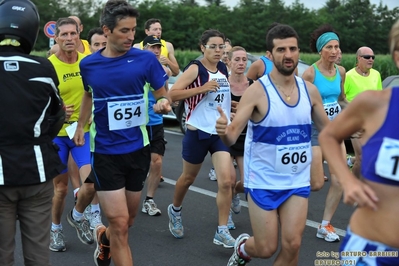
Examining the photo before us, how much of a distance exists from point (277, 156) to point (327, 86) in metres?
2.70

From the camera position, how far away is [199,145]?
673 centimetres

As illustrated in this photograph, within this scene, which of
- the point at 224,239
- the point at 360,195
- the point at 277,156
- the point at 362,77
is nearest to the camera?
the point at 360,195

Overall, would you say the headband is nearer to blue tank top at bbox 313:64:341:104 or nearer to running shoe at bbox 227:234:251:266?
blue tank top at bbox 313:64:341:104

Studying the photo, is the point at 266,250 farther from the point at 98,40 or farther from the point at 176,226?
the point at 98,40

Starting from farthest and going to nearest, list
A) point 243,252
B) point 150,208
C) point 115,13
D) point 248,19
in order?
point 248,19
point 150,208
point 243,252
point 115,13

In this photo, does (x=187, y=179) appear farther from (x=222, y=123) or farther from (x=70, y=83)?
(x=222, y=123)

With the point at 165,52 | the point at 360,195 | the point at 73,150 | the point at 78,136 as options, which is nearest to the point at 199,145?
the point at 73,150

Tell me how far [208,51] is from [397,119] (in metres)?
4.08

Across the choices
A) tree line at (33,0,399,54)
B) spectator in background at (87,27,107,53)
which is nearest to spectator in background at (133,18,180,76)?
spectator in background at (87,27,107,53)

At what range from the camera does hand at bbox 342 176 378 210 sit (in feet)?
9.64

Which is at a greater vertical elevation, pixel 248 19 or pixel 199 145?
pixel 199 145

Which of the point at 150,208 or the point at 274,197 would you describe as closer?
the point at 274,197

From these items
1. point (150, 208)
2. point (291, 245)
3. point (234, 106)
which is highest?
point (234, 106)

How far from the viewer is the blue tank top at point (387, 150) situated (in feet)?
9.75
